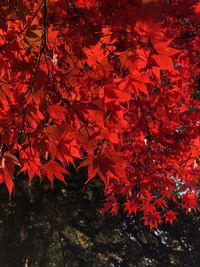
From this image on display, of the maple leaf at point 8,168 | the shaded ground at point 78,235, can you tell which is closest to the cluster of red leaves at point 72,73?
the maple leaf at point 8,168

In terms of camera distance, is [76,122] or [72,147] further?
[72,147]

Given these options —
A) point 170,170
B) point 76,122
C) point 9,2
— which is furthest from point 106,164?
point 170,170

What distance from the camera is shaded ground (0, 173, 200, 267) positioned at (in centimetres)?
827

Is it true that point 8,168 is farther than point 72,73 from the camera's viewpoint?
No

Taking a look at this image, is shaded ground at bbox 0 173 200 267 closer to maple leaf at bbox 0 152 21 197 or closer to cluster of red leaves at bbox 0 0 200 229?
cluster of red leaves at bbox 0 0 200 229

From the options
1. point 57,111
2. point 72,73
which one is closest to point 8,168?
point 57,111

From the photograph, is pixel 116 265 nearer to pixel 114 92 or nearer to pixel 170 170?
pixel 170 170

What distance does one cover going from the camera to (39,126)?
254cm

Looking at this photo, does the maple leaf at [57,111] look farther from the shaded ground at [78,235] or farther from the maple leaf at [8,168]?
the shaded ground at [78,235]

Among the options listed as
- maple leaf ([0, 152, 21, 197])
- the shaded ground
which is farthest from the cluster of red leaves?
the shaded ground

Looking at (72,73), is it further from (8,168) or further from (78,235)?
(78,235)

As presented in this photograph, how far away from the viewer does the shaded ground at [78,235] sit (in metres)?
8.27

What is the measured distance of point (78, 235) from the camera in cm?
952

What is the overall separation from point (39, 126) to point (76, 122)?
34 centimetres
